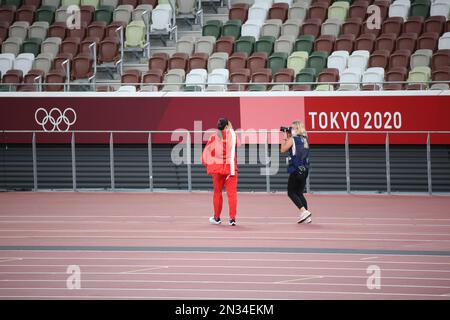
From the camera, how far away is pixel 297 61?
28.0 m

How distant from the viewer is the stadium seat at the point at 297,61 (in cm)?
2794

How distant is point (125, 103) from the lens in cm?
2764

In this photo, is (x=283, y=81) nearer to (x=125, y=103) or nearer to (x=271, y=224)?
(x=125, y=103)

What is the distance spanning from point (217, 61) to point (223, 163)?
31.9ft

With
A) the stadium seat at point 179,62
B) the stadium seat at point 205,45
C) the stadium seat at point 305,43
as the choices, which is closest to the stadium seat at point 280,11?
the stadium seat at point 305,43

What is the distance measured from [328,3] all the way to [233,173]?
12206 mm

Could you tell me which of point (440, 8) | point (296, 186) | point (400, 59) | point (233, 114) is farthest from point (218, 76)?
point (296, 186)

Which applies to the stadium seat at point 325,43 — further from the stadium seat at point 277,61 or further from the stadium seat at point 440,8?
the stadium seat at point 440,8

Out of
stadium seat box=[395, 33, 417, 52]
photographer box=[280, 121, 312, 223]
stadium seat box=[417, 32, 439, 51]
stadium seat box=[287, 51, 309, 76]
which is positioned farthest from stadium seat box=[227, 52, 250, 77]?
photographer box=[280, 121, 312, 223]

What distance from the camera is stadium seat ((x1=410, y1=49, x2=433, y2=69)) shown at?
1053 inches

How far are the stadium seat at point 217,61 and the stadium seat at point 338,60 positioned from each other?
2.72 meters

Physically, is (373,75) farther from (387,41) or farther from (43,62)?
(43,62)
